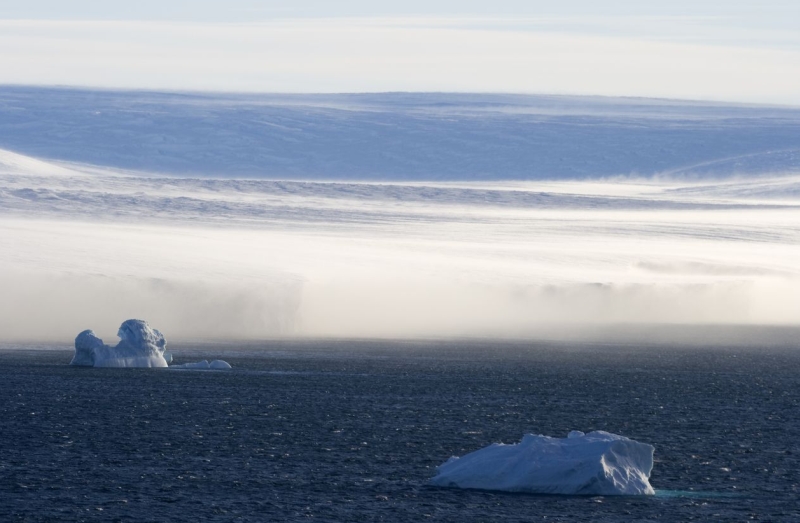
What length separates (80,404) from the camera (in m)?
59.7

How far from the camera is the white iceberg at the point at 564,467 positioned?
32.4m

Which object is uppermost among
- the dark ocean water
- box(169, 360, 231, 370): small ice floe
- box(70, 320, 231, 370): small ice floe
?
box(70, 320, 231, 370): small ice floe

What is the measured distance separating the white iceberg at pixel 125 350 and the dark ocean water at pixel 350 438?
1.41 metres

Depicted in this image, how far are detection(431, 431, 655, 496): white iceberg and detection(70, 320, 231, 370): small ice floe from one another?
169 ft

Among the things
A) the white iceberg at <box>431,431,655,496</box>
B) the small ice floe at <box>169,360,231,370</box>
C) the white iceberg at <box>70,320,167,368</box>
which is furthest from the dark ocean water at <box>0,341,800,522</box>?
the small ice floe at <box>169,360,231,370</box>

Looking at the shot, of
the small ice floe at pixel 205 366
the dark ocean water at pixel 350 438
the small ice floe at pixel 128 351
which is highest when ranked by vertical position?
the small ice floe at pixel 128 351

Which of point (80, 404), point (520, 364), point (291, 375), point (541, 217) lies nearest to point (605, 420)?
point (80, 404)

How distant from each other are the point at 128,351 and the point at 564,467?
56.9 metres

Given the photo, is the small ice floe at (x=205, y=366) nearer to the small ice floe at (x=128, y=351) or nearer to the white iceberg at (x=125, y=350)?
the small ice floe at (x=128, y=351)

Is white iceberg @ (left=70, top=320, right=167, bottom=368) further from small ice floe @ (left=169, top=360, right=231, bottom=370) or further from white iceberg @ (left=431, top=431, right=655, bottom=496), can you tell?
white iceberg @ (left=431, top=431, right=655, bottom=496)

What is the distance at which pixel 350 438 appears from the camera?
156ft

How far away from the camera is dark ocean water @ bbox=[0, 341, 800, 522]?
32844 millimetres

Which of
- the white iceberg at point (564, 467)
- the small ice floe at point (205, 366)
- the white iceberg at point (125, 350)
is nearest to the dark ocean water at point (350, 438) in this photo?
the white iceberg at point (564, 467)

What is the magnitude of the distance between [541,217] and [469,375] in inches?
4103
